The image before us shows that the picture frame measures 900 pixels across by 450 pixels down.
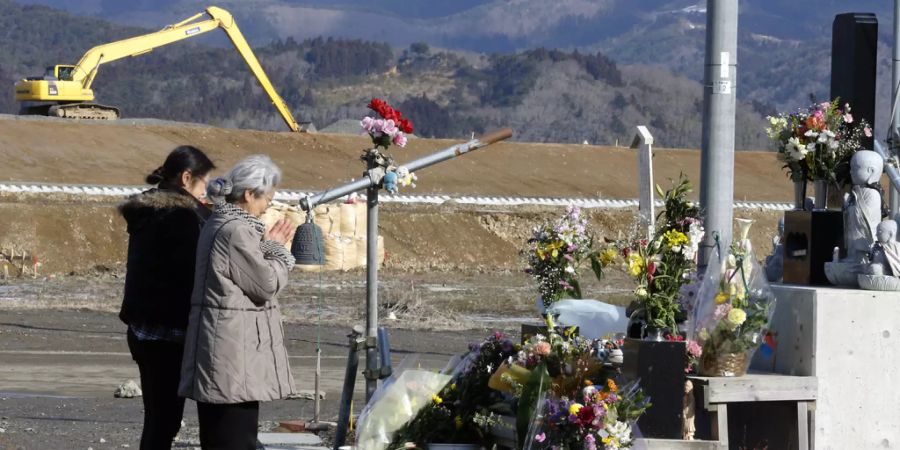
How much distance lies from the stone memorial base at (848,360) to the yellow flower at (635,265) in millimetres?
979

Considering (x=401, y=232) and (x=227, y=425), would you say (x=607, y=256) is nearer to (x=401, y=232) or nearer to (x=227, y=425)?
(x=227, y=425)

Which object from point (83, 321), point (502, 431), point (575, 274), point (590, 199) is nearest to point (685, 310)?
point (502, 431)

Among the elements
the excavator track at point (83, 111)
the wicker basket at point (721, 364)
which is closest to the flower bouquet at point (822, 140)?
the wicker basket at point (721, 364)

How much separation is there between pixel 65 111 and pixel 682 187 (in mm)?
50133

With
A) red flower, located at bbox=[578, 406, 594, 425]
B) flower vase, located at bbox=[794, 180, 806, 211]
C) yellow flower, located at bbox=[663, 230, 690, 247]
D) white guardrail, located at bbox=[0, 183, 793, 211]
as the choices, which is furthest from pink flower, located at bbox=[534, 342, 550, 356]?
white guardrail, located at bbox=[0, 183, 793, 211]

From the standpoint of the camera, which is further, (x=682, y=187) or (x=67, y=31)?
(x=67, y=31)

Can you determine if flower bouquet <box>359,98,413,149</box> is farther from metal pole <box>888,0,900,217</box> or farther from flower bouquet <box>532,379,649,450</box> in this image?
metal pole <box>888,0,900,217</box>

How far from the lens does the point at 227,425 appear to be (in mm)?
7355

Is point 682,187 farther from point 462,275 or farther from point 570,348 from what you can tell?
point 462,275

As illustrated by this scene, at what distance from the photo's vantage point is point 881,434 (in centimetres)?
875

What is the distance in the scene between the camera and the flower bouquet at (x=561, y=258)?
1065 cm

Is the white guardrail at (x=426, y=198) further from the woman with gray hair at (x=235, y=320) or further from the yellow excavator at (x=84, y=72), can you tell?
the woman with gray hair at (x=235, y=320)

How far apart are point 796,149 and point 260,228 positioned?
13.1ft

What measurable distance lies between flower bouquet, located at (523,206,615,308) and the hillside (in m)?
113
